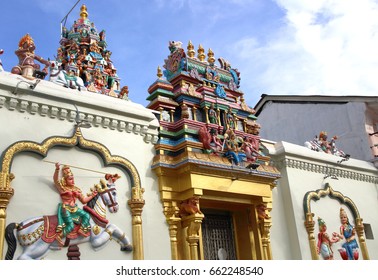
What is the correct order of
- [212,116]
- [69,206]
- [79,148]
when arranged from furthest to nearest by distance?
1. [212,116]
2. [79,148]
3. [69,206]

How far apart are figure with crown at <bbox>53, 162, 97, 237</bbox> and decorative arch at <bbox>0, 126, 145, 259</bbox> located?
1.60 feet

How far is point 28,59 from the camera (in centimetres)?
938

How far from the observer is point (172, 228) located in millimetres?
9922

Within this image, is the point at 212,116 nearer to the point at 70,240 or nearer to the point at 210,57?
the point at 210,57

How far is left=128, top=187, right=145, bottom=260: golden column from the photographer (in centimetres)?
890

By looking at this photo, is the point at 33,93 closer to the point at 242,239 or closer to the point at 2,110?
the point at 2,110

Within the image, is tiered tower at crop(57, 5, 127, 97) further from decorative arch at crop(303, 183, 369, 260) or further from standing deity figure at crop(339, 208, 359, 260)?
standing deity figure at crop(339, 208, 359, 260)

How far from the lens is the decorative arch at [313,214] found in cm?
1219

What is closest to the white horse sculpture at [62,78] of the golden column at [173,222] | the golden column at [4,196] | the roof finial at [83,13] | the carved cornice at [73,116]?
the carved cornice at [73,116]

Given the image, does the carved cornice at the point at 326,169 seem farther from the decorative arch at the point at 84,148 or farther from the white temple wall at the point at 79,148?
the decorative arch at the point at 84,148

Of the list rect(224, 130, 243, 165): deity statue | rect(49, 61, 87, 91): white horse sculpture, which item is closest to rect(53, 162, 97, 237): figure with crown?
rect(49, 61, 87, 91): white horse sculpture

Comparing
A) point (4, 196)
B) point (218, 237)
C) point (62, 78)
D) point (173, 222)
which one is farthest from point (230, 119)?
point (4, 196)

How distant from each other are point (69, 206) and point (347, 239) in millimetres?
8276
